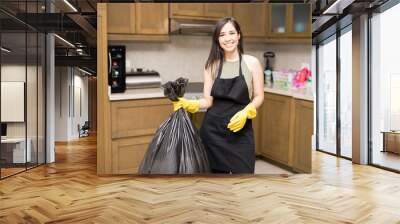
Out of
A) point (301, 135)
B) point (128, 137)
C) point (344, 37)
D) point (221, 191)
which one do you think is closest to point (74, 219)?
point (221, 191)

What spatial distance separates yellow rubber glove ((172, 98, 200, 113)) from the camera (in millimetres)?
3701

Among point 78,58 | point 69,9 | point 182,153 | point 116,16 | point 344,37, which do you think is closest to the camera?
point 182,153

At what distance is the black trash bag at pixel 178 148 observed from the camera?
3604 mm

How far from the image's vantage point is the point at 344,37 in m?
6.21

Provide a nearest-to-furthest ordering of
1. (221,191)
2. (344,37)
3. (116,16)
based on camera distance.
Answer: (221,191) → (116,16) → (344,37)

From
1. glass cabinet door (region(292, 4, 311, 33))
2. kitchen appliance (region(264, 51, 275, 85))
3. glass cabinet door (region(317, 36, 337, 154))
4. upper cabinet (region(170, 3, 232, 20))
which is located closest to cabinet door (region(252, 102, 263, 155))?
kitchen appliance (region(264, 51, 275, 85))

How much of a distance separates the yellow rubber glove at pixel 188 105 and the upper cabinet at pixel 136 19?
0.69 meters

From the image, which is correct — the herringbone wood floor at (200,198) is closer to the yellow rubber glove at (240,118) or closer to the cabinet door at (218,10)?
the yellow rubber glove at (240,118)

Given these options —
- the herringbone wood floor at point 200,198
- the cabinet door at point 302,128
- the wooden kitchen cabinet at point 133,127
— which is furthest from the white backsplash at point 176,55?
the herringbone wood floor at point 200,198

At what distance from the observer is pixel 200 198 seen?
2980 mm

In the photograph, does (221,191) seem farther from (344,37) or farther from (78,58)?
(78,58)

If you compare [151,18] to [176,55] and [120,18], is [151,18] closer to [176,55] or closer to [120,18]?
[120,18]

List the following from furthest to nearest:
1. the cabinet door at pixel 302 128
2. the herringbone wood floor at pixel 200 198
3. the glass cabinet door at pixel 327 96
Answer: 1. the glass cabinet door at pixel 327 96
2. the cabinet door at pixel 302 128
3. the herringbone wood floor at pixel 200 198

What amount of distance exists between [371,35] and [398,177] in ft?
6.60
